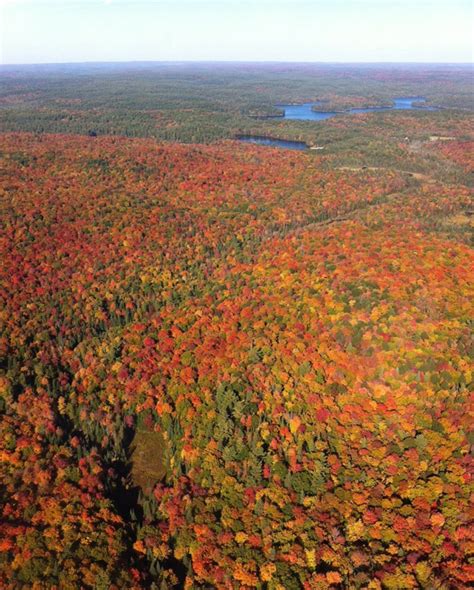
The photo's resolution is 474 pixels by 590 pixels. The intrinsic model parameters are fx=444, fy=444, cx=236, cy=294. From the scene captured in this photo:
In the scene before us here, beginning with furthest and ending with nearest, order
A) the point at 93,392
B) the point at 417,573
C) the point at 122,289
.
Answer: the point at 122,289, the point at 93,392, the point at 417,573

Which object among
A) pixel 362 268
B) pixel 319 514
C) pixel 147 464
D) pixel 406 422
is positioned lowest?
pixel 147 464

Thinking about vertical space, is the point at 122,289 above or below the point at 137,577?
above

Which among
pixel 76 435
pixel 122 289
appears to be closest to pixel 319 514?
pixel 76 435

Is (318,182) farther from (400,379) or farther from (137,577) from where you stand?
(137,577)

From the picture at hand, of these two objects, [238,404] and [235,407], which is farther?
[235,407]

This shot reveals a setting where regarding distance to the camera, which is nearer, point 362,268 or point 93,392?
point 93,392

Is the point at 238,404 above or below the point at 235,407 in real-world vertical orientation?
above

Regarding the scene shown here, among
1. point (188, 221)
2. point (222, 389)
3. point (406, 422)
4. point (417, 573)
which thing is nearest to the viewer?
point (417, 573)
